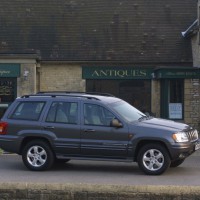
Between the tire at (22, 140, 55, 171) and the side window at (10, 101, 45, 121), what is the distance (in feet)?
1.98

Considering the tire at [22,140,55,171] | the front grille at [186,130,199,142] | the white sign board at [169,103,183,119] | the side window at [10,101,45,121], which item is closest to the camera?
the front grille at [186,130,199,142]

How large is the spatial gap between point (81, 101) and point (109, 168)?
1.78 m

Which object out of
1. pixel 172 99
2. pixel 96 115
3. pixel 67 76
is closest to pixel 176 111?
pixel 172 99

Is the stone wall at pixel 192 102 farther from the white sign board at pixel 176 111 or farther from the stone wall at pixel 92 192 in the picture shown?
the stone wall at pixel 92 192

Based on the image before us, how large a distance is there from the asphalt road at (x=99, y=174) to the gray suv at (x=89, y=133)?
302 millimetres

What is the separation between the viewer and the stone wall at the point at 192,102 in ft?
75.7

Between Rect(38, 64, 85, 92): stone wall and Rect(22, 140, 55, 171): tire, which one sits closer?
Rect(22, 140, 55, 171): tire

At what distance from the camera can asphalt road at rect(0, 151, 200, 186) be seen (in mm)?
10492

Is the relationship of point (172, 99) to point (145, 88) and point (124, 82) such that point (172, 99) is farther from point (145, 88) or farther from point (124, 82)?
point (124, 82)

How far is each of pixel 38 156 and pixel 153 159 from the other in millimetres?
2606

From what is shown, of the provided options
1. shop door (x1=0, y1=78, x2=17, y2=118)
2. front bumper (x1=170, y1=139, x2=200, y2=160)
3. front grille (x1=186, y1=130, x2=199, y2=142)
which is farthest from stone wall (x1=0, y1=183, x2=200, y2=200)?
shop door (x1=0, y1=78, x2=17, y2=118)

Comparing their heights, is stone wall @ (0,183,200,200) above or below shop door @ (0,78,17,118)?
below

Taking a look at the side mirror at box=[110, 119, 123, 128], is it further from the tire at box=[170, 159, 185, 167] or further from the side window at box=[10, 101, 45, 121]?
the side window at box=[10, 101, 45, 121]

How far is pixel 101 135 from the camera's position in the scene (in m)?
11.5
